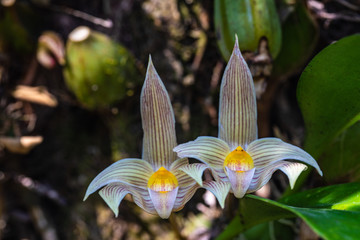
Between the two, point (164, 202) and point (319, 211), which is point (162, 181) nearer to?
point (164, 202)

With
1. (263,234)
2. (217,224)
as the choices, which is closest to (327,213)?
(263,234)

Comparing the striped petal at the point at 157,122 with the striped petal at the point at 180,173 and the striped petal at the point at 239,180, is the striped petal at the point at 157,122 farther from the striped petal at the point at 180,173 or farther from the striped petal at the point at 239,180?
the striped petal at the point at 239,180

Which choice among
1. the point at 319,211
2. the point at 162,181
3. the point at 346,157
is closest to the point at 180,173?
the point at 162,181

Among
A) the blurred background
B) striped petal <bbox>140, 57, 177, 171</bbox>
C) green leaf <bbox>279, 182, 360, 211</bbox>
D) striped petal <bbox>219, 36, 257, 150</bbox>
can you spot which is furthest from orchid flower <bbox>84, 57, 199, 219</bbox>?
the blurred background

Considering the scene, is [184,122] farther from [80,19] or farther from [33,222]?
[33,222]

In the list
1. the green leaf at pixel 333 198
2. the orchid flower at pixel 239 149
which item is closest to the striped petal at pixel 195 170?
the orchid flower at pixel 239 149

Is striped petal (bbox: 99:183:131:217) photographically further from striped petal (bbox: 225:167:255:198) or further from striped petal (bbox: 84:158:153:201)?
striped petal (bbox: 225:167:255:198)
